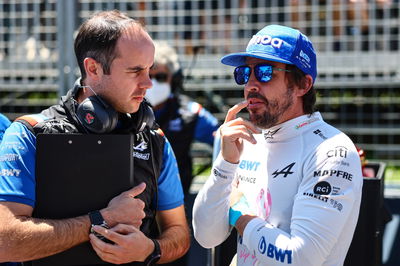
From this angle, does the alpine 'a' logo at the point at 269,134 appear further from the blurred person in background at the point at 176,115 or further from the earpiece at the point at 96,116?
the blurred person in background at the point at 176,115

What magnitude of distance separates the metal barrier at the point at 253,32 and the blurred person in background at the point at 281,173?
363 centimetres

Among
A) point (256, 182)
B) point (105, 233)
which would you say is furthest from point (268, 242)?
point (105, 233)

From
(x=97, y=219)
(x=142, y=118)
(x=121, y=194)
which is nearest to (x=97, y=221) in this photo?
(x=97, y=219)

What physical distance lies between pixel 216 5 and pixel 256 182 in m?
4.05

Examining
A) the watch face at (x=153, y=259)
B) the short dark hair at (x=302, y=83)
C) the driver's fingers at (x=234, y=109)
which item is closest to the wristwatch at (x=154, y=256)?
the watch face at (x=153, y=259)

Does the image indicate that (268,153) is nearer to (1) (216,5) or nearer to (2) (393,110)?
(1) (216,5)

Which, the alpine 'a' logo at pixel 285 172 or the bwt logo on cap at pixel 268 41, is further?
the bwt logo on cap at pixel 268 41

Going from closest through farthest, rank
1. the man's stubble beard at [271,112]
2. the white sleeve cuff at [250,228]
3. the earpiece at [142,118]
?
the white sleeve cuff at [250,228]
the earpiece at [142,118]
the man's stubble beard at [271,112]

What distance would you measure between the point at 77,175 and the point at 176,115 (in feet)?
9.15

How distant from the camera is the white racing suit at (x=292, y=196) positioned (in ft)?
8.19

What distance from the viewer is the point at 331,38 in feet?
22.2

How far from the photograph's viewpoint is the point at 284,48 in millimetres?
2779

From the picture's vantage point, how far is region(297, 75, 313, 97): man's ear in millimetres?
2877

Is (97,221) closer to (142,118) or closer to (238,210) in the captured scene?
(142,118)
